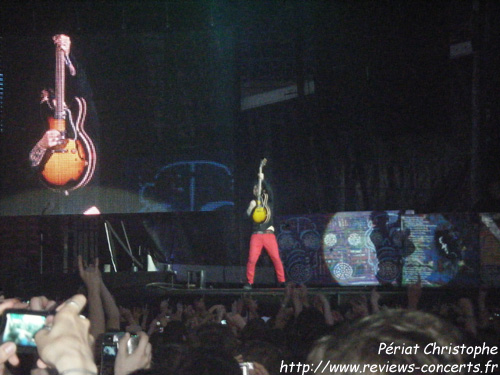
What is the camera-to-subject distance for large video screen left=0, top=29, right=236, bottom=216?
31.1 feet

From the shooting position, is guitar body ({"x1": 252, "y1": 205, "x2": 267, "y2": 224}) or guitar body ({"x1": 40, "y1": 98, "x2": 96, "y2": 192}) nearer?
guitar body ({"x1": 252, "y1": 205, "x2": 267, "y2": 224})

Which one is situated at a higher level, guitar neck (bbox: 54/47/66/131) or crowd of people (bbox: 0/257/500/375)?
guitar neck (bbox: 54/47/66/131)

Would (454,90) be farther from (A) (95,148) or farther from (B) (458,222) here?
(A) (95,148)

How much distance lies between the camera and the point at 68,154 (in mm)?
9773

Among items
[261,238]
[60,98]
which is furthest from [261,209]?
[60,98]

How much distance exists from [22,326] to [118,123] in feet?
27.1

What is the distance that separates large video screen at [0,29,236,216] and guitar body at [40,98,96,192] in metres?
0.01

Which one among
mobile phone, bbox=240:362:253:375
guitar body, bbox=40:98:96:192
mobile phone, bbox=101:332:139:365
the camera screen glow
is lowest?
mobile phone, bbox=240:362:253:375

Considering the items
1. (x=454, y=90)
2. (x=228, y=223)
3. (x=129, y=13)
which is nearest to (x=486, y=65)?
(x=454, y=90)

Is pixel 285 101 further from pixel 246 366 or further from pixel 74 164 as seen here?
pixel 246 366

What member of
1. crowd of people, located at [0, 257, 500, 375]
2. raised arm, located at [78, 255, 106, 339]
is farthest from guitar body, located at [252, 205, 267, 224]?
raised arm, located at [78, 255, 106, 339]

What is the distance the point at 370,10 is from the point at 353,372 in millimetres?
8391

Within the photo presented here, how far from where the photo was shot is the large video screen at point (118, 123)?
373 inches

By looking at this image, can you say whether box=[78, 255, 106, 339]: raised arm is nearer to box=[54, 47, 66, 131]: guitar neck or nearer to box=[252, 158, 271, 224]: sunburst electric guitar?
box=[252, 158, 271, 224]: sunburst electric guitar
